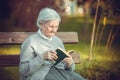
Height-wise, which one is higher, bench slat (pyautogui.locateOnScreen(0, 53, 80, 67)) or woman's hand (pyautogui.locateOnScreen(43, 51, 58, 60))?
woman's hand (pyautogui.locateOnScreen(43, 51, 58, 60))

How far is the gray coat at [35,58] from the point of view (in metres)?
5.20

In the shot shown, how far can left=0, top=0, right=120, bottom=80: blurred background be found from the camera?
7398 millimetres

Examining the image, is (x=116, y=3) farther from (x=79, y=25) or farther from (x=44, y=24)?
(x=44, y=24)

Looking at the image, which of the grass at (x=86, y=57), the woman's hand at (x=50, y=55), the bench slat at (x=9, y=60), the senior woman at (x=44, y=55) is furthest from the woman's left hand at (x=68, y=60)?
the grass at (x=86, y=57)

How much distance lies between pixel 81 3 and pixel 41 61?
3.32 metres

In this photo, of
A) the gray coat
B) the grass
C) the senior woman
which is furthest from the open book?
the grass

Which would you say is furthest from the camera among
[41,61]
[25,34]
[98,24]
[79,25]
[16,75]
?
[79,25]

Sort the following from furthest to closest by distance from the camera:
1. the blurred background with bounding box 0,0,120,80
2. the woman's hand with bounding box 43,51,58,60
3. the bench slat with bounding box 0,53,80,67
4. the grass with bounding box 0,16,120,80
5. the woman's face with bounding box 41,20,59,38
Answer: the grass with bounding box 0,16,120,80 → the blurred background with bounding box 0,0,120,80 → the bench slat with bounding box 0,53,80,67 → the woman's face with bounding box 41,20,59,38 → the woman's hand with bounding box 43,51,58,60

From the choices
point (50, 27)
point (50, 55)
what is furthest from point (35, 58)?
point (50, 27)

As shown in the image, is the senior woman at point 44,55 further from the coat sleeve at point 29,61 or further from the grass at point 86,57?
the grass at point 86,57

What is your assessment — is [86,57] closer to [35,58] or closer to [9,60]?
[9,60]

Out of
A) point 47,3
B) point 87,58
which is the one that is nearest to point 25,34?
point 47,3

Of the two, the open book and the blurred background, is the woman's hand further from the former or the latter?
the blurred background

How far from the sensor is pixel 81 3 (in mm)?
8297
